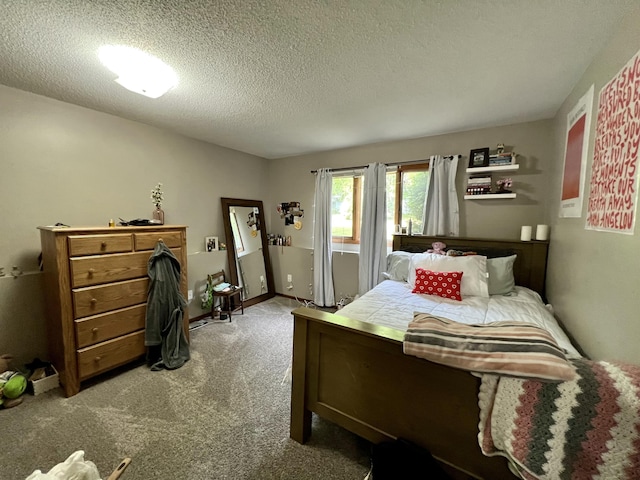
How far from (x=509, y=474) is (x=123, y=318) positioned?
8.53 feet

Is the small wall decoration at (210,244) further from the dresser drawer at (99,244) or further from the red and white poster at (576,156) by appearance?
the red and white poster at (576,156)

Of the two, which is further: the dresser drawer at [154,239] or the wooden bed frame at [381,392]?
the dresser drawer at [154,239]

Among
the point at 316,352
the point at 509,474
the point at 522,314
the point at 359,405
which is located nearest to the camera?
the point at 509,474

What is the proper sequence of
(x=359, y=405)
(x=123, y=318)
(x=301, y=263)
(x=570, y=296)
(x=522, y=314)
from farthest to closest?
(x=301, y=263) → (x=123, y=318) → (x=522, y=314) → (x=570, y=296) → (x=359, y=405)

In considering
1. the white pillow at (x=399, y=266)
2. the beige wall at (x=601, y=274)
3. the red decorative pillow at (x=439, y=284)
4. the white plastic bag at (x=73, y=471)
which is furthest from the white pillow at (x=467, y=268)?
the white plastic bag at (x=73, y=471)

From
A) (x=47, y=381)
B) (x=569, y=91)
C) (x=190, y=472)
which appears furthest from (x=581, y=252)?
(x=47, y=381)

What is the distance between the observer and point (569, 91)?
1.85m

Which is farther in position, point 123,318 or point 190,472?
point 123,318

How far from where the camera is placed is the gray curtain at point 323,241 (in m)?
3.57

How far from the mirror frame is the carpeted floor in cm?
147

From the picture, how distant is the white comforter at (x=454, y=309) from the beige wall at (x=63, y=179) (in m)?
2.30

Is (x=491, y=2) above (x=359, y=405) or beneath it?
above

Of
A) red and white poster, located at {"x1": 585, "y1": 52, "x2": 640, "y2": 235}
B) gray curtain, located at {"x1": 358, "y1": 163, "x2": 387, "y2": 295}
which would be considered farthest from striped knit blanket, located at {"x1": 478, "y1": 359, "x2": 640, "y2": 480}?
gray curtain, located at {"x1": 358, "y1": 163, "x2": 387, "y2": 295}

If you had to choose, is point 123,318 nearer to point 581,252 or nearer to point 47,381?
point 47,381
